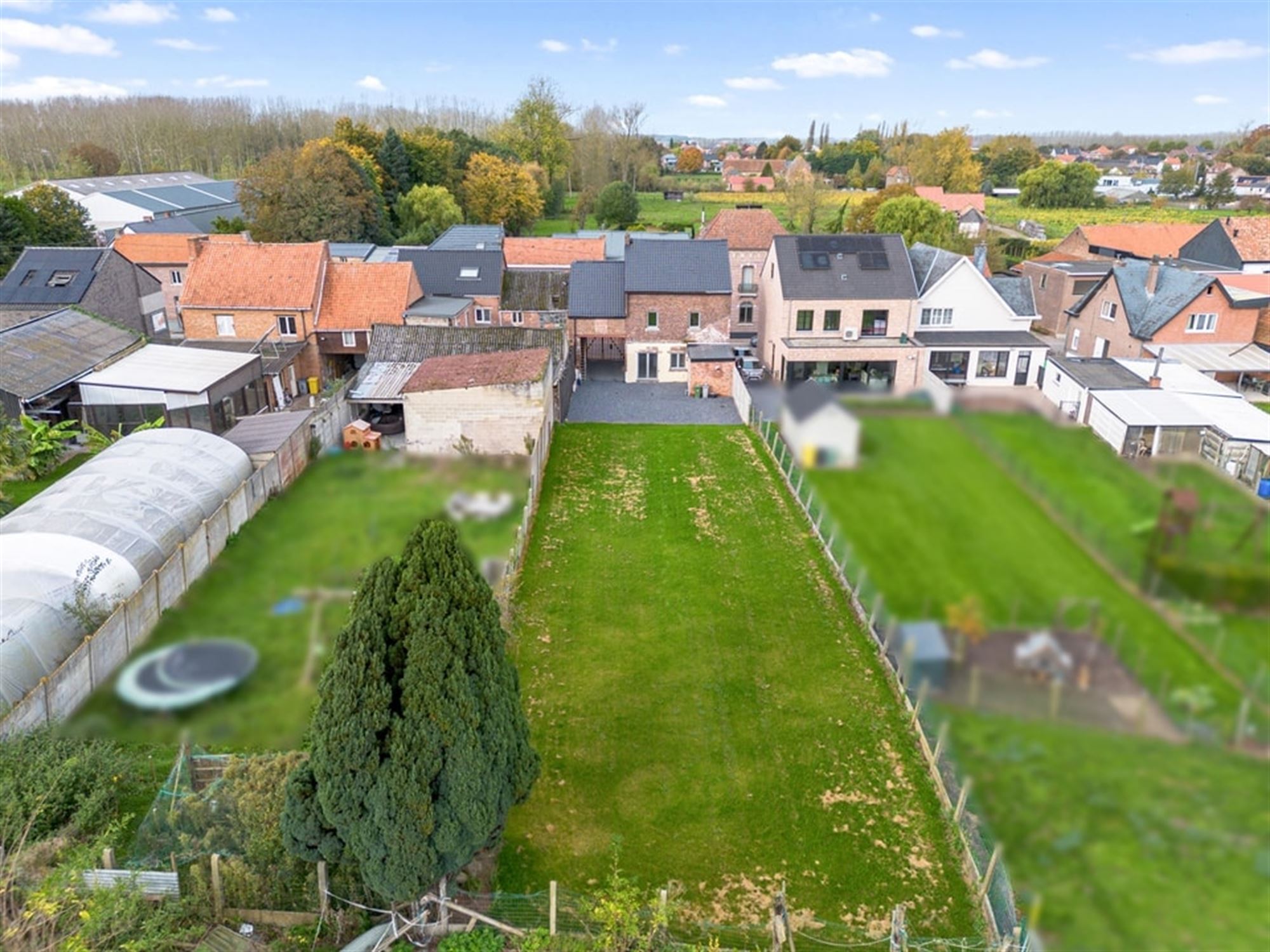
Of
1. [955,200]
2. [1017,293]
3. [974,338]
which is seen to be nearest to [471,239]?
[1017,293]

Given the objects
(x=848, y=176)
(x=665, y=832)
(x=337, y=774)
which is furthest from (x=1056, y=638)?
(x=848, y=176)

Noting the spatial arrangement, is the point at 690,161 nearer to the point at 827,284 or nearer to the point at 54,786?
the point at 827,284

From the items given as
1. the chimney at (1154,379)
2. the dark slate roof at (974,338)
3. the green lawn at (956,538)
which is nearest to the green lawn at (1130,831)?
the green lawn at (956,538)

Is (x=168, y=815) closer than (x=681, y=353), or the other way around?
(x=168, y=815)

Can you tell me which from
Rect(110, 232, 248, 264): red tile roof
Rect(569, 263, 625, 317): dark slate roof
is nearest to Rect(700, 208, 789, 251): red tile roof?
Rect(569, 263, 625, 317): dark slate roof

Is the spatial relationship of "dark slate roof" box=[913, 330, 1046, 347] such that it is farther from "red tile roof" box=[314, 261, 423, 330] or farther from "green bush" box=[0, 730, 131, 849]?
"red tile roof" box=[314, 261, 423, 330]

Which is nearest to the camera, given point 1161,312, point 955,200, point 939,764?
point 939,764

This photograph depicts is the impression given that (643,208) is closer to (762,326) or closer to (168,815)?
(762,326)
